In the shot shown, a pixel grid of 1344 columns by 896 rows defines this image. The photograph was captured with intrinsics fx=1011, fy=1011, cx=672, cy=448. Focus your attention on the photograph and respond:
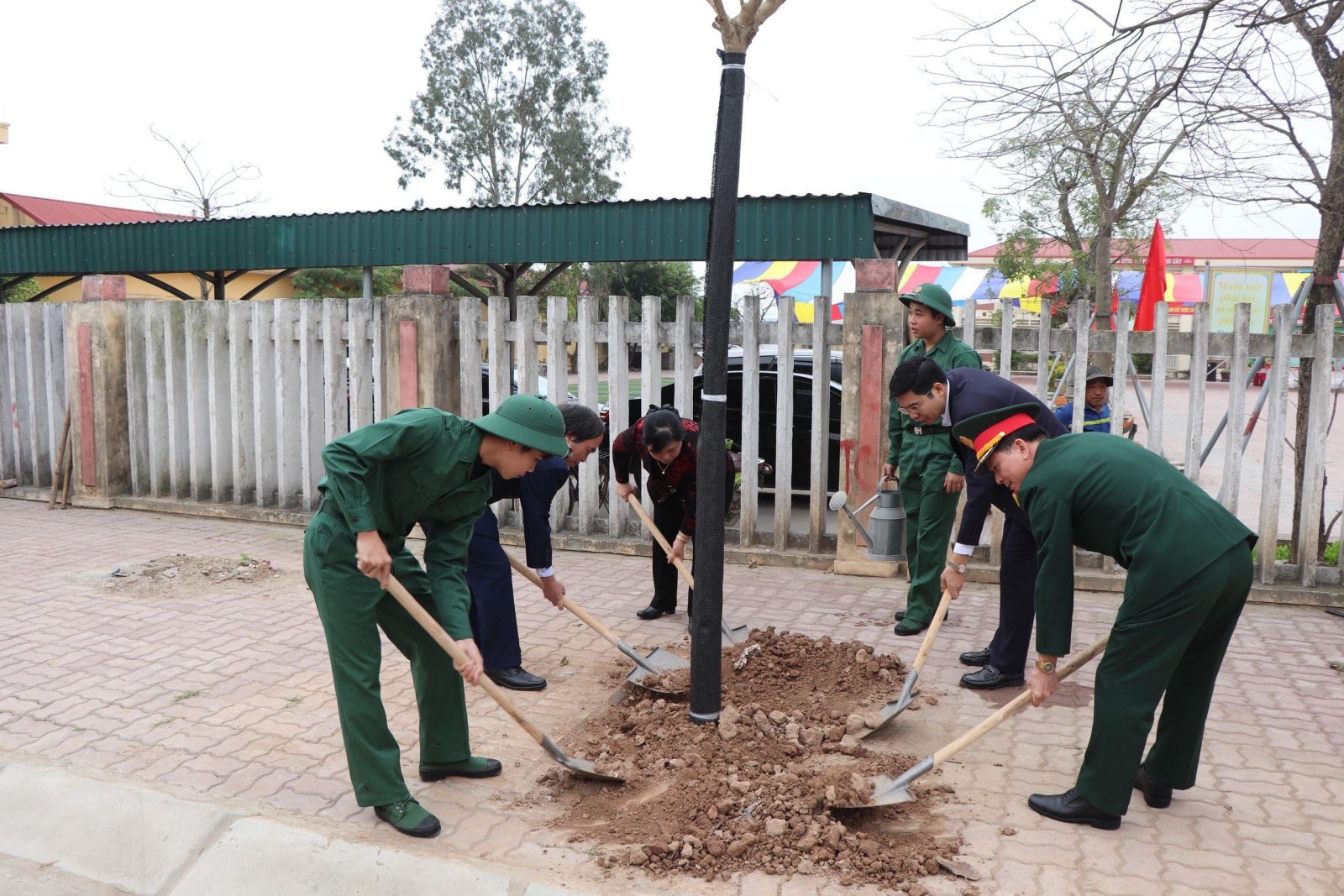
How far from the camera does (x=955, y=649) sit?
17.6 ft

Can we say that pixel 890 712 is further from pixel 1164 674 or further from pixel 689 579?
pixel 689 579

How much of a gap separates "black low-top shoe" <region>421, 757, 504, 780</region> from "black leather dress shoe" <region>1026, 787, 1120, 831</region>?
1.98 metres

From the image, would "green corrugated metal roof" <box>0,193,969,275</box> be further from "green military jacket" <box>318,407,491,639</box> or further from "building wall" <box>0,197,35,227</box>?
"building wall" <box>0,197,35,227</box>

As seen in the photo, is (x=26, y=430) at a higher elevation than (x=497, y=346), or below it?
below

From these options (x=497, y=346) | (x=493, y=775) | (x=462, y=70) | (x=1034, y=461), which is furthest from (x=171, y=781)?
(x=462, y=70)

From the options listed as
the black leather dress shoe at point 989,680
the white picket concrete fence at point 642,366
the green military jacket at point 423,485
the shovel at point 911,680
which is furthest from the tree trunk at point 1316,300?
the green military jacket at point 423,485

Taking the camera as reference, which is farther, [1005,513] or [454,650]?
[1005,513]

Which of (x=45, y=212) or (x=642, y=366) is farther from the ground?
(x=45, y=212)

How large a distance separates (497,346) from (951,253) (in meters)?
7.80

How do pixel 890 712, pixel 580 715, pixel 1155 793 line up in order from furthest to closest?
1. pixel 580 715
2. pixel 890 712
3. pixel 1155 793

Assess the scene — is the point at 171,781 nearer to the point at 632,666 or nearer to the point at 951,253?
the point at 632,666

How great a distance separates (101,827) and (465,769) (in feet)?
4.13

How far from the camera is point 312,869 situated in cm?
321

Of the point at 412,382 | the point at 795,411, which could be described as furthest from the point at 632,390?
the point at 412,382
